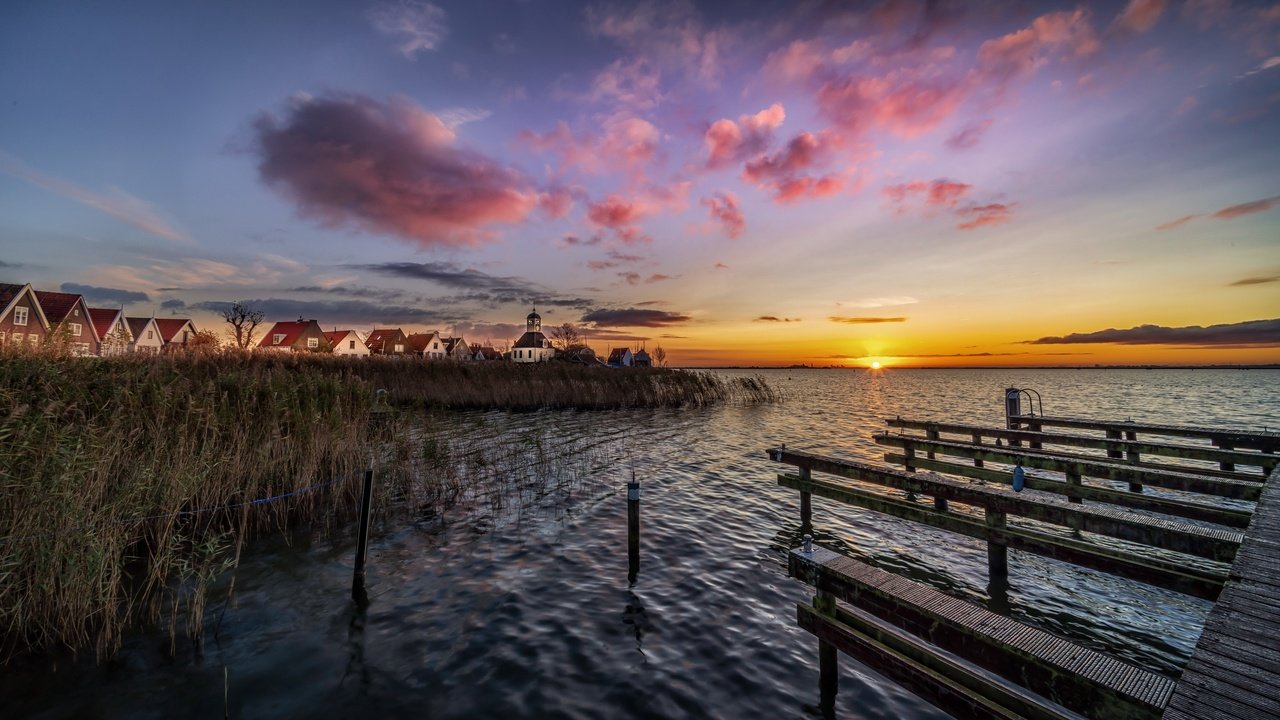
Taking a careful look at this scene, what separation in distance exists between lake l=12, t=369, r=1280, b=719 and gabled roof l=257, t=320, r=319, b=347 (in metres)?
81.0

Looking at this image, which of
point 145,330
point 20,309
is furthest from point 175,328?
point 20,309

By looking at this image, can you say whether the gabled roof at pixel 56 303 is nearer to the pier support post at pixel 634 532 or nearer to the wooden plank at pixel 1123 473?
the pier support post at pixel 634 532

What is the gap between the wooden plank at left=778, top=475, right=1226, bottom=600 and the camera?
4961 mm

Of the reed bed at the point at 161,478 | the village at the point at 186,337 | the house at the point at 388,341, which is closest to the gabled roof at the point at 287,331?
the village at the point at 186,337

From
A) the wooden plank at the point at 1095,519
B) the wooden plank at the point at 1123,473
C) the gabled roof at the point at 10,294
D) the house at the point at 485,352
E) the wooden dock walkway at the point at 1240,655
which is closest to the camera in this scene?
the wooden dock walkway at the point at 1240,655

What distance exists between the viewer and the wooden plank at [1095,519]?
5.39m

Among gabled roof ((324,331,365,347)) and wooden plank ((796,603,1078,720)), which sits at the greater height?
gabled roof ((324,331,365,347))

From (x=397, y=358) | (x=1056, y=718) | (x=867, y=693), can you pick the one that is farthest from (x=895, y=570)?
(x=397, y=358)

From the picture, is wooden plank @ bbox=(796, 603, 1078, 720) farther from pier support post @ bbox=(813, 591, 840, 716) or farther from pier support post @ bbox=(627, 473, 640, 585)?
pier support post @ bbox=(627, 473, 640, 585)

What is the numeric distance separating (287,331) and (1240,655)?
94834 mm

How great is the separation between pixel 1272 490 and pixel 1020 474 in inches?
123

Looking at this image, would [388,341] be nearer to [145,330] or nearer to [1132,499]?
[145,330]

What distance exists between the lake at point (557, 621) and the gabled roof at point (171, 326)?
78858 mm

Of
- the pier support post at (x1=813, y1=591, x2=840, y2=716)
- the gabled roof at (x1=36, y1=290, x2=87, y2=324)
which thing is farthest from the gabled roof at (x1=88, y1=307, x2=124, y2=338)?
the pier support post at (x1=813, y1=591, x2=840, y2=716)
